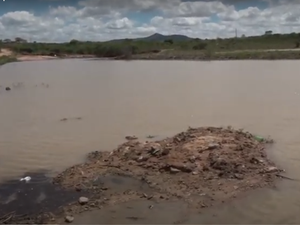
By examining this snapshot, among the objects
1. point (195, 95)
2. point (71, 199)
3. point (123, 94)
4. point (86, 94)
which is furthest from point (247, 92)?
point (71, 199)

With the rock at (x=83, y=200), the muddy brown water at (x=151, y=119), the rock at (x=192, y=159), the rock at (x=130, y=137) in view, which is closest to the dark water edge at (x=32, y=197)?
the rock at (x=83, y=200)

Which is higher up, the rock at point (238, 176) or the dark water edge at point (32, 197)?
the rock at point (238, 176)

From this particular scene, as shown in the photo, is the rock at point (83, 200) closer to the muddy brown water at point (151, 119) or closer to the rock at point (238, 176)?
the muddy brown water at point (151, 119)

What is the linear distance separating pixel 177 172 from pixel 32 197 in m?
2.78

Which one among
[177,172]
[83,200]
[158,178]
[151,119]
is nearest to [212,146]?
[177,172]

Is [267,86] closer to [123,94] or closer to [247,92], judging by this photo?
[247,92]

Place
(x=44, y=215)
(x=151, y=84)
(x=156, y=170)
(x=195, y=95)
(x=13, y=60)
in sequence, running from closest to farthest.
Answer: (x=44, y=215)
(x=156, y=170)
(x=195, y=95)
(x=151, y=84)
(x=13, y=60)

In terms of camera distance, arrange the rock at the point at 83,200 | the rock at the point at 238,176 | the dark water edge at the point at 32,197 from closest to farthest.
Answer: the dark water edge at the point at 32,197 < the rock at the point at 83,200 < the rock at the point at 238,176

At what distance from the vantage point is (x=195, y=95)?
22.4 meters

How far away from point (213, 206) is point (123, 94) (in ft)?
54.7

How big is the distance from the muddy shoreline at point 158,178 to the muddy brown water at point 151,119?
12.6 inches

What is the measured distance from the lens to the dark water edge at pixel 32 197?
7668 mm

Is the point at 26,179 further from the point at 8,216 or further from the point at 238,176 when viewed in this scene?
the point at 238,176

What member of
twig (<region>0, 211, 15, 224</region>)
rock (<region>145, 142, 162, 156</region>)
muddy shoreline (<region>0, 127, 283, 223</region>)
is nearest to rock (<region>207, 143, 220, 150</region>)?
muddy shoreline (<region>0, 127, 283, 223</region>)
